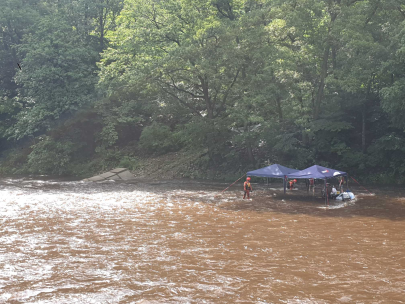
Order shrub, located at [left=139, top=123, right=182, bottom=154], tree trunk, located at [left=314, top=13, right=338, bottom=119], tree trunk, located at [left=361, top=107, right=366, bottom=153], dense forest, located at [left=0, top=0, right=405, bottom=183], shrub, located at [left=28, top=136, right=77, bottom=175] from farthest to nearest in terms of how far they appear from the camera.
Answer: shrub, located at [left=28, top=136, right=77, bottom=175]
shrub, located at [left=139, top=123, right=182, bottom=154]
tree trunk, located at [left=361, top=107, right=366, bottom=153]
tree trunk, located at [left=314, top=13, right=338, bottom=119]
dense forest, located at [left=0, top=0, right=405, bottom=183]

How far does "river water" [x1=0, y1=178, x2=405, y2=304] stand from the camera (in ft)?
28.2

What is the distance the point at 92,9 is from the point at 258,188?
3387 cm

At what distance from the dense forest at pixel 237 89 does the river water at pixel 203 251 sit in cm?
872

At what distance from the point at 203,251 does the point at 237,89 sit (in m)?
20.7

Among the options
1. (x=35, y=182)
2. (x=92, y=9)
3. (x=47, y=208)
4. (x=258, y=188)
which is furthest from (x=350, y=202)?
(x=92, y=9)

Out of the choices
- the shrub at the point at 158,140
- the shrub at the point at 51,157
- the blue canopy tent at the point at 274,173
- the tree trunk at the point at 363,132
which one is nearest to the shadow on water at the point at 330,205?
the blue canopy tent at the point at 274,173

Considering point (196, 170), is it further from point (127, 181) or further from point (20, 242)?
point (20, 242)

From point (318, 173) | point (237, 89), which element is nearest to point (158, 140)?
point (237, 89)

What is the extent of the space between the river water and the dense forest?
8.72 meters

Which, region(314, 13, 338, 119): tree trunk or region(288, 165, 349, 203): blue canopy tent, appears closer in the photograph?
region(288, 165, 349, 203): blue canopy tent

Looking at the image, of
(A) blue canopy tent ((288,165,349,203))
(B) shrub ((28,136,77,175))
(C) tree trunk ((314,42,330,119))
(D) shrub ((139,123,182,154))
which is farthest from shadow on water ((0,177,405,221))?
(B) shrub ((28,136,77,175))

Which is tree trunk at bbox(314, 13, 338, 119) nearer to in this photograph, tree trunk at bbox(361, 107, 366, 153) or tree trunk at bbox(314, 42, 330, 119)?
tree trunk at bbox(314, 42, 330, 119)

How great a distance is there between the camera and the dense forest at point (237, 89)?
2727 cm

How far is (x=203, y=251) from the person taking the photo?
11.8 m
